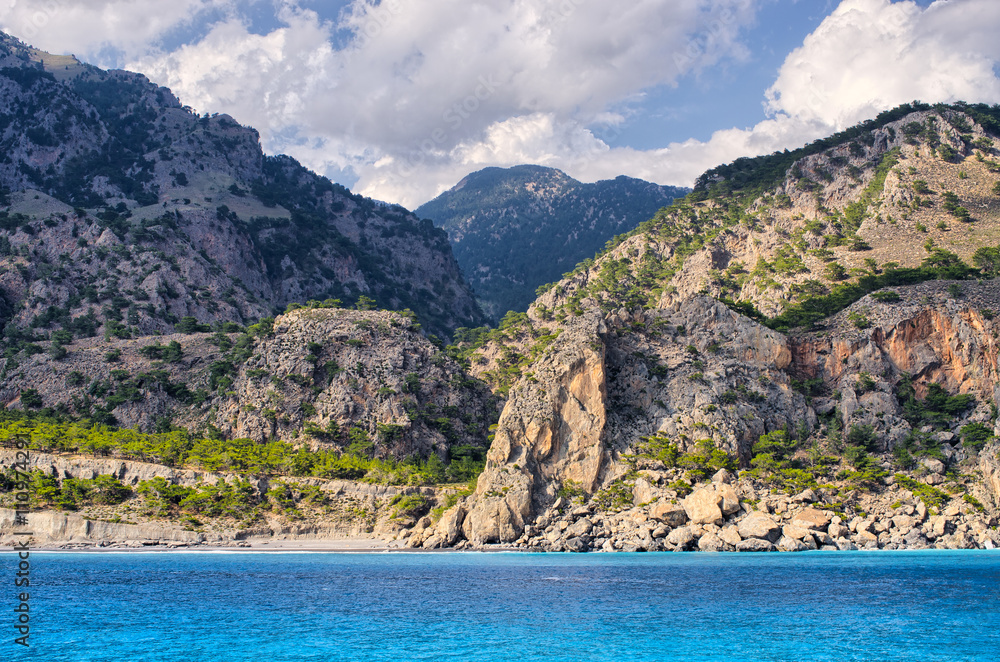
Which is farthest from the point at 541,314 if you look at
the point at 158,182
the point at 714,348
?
the point at 158,182

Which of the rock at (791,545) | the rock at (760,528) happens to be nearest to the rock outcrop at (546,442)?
the rock at (760,528)

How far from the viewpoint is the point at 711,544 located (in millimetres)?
61000

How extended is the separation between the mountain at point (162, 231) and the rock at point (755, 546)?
64.9 metres

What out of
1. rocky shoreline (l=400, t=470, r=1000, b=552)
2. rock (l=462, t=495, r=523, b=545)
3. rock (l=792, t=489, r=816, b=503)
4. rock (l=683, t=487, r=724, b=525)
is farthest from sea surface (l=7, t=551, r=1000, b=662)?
rock (l=462, t=495, r=523, b=545)

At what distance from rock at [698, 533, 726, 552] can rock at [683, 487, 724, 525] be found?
1901 millimetres

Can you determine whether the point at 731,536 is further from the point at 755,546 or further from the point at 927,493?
the point at 927,493

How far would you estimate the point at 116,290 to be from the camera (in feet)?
394

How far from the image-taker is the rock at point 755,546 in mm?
60312

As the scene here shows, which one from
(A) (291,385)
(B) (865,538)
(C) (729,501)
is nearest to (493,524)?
(C) (729,501)

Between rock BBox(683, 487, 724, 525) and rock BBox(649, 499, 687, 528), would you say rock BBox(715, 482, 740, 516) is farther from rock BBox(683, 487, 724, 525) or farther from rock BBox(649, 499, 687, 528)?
rock BBox(649, 499, 687, 528)

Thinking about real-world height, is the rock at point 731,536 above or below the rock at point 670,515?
below

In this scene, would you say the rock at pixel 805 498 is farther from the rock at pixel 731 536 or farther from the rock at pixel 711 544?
the rock at pixel 711 544

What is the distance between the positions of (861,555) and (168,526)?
189ft

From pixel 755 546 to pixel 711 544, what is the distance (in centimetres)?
332
